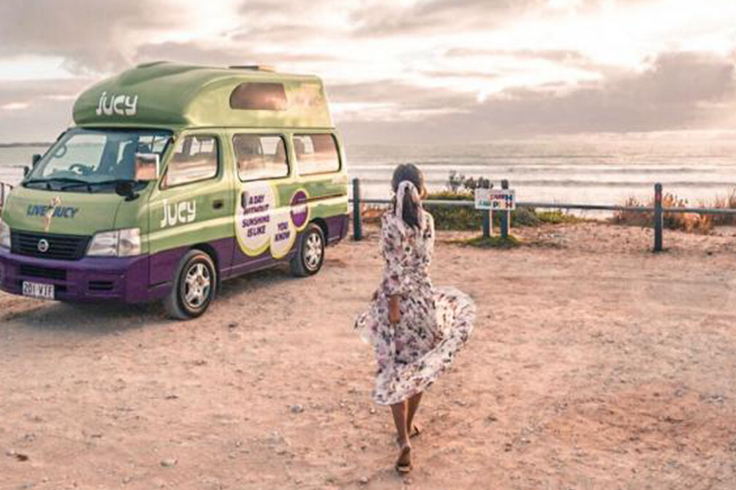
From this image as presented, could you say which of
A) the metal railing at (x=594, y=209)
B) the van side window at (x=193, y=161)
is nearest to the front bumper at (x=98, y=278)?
the van side window at (x=193, y=161)

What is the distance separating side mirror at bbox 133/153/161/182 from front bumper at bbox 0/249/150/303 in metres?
0.83

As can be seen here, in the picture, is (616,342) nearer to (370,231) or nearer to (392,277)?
(392,277)

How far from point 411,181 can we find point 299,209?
228 inches

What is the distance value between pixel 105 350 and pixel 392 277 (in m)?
4.03

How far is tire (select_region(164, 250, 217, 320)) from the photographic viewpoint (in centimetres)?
893

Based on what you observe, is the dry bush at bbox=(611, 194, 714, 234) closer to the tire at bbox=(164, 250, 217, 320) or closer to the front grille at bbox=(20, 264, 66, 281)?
the tire at bbox=(164, 250, 217, 320)

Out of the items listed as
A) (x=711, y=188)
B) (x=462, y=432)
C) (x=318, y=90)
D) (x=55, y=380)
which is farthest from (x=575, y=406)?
(x=711, y=188)

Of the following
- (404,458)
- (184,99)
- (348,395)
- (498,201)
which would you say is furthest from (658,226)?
(404,458)

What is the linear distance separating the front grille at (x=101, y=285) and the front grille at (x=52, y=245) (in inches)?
12.6

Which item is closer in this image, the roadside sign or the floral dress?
the floral dress

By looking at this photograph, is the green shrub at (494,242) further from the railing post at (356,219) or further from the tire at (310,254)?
the tire at (310,254)

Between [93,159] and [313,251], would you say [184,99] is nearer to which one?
[93,159]

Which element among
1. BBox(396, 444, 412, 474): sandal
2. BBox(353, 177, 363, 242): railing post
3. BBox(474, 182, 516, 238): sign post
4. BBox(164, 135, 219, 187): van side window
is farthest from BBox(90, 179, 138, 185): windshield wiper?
BBox(474, 182, 516, 238): sign post

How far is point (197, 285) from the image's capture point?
30.1 ft
